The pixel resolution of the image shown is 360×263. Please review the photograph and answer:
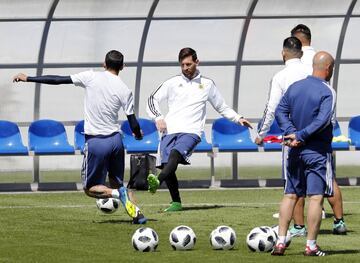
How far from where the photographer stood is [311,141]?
1205cm

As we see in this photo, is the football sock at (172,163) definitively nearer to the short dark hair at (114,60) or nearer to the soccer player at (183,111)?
the soccer player at (183,111)

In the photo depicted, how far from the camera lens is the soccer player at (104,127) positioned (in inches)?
602

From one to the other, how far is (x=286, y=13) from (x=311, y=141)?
14.0 m

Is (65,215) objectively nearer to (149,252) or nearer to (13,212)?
(13,212)

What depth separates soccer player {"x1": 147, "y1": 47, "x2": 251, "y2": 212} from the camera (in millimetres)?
17375

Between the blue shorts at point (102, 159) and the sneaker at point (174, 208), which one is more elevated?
the blue shorts at point (102, 159)

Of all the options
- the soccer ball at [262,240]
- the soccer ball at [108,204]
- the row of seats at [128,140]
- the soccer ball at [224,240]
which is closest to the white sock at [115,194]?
the soccer ball at [108,204]

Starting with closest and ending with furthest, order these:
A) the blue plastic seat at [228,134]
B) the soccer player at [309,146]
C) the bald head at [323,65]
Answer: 1. the soccer player at [309,146]
2. the bald head at [323,65]
3. the blue plastic seat at [228,134]

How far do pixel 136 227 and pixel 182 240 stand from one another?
2.58m

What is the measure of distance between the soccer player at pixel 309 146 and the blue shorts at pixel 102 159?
11.7 feet

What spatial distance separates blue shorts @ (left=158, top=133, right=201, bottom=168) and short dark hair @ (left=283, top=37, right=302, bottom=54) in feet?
12.0

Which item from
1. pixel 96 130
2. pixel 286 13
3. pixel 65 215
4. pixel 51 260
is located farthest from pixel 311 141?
pixel 286 13

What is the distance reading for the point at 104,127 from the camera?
15320 millimetres

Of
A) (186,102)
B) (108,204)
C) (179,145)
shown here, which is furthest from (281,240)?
(186,102)
